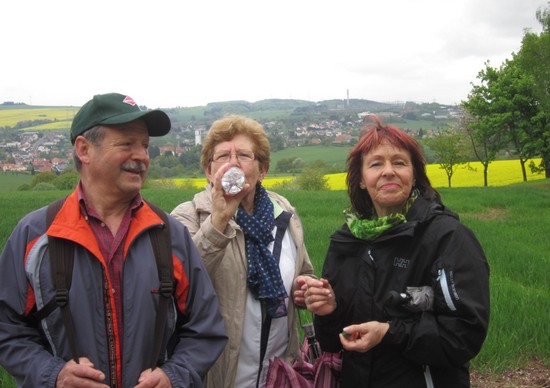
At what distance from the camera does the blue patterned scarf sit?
2.36m

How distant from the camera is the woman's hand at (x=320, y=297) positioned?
7.13 feet

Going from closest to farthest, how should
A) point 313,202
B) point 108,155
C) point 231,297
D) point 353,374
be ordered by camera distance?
1. point 108,155
2. point 353,374
3. point 231,297
4. point 313,202

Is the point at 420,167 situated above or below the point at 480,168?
above

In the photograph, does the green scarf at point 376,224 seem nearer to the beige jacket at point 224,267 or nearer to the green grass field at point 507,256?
the beige jacket at point 224,267

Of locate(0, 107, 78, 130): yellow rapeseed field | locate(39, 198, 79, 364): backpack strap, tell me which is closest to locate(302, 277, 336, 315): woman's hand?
locate(39, 198, 79, 364): backpack strap

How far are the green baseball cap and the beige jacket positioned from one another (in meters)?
0.54

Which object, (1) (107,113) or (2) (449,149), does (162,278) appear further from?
(2) (449,149)

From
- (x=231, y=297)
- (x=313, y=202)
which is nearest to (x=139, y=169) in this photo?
(x=231, y=297)

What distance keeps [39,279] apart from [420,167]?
64.1 inches

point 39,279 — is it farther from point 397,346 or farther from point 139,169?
point 397,346

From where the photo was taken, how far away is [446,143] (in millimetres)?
37594

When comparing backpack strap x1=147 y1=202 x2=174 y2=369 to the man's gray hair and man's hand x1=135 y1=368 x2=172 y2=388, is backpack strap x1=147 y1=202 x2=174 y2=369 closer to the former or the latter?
man's hand x1=135 y1=368 x2=172 y2=388

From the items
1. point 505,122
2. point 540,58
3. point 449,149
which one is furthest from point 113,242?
point 449,149

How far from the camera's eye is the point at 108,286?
188cm
